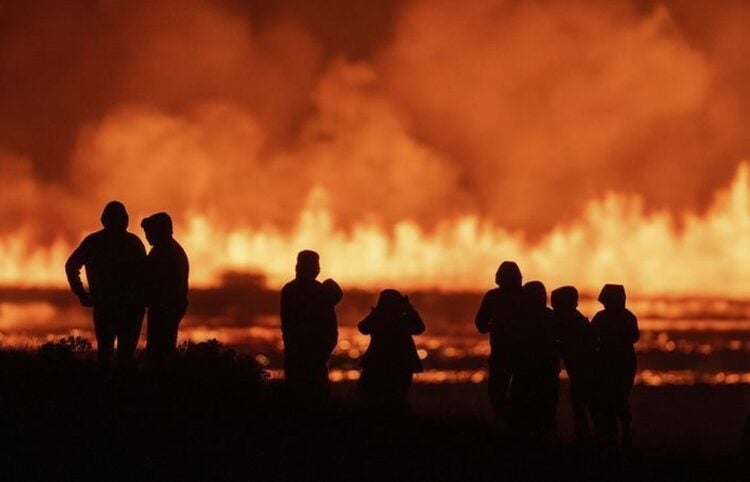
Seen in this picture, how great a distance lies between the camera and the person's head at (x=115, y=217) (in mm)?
28250

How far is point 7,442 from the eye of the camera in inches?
921

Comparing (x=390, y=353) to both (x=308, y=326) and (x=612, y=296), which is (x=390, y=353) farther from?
(x=612, y=296)

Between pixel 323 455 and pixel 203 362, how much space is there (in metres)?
4.48

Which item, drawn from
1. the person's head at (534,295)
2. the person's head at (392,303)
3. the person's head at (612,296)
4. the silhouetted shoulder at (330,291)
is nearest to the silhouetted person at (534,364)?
the person's head at (534,295)

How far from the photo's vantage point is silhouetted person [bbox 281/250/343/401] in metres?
28.4

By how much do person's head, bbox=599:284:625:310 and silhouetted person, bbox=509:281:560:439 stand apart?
2.85ft

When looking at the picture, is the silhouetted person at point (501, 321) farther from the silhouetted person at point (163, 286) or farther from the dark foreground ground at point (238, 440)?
the silhouetted person at point (163, 286)

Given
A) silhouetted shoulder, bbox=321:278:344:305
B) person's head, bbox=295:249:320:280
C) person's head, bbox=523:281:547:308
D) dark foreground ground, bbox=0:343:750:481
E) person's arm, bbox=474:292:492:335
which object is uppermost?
person's head, bbox=295:249:320:280

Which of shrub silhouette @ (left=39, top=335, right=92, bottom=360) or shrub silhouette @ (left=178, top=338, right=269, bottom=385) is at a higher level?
shrub silhouette @ (left=39, top=335, right=92, bottom=360)

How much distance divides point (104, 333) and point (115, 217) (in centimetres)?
166

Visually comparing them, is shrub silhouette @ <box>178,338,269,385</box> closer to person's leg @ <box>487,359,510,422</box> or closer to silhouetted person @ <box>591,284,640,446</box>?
person's leg @ <box>487,359,510,422</box>

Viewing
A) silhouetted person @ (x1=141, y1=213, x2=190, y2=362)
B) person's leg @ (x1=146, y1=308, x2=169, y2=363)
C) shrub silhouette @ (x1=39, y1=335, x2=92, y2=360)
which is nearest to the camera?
silhouetted person @ (x1=141, y1=213, x2=190, y2=362)

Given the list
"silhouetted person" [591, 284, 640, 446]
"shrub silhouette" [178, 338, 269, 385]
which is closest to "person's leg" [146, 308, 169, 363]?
"shrub silhouette" [178, 338, 269, 385]

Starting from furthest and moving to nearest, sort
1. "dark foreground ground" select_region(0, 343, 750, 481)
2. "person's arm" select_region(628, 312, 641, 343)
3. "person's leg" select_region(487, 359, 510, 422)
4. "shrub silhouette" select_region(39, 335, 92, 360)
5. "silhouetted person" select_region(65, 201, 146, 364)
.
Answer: "shrub silhouette" select_region(39, 335, 92, 360), "silhouetted person" select_region(65, 201, 146, 364), "person's leg" select_region(487, 359, 510, 422), "person's arm" select_region(628, 312, 641, 343), "dark foreground ground" select_region(0, 343, 750, 481)
